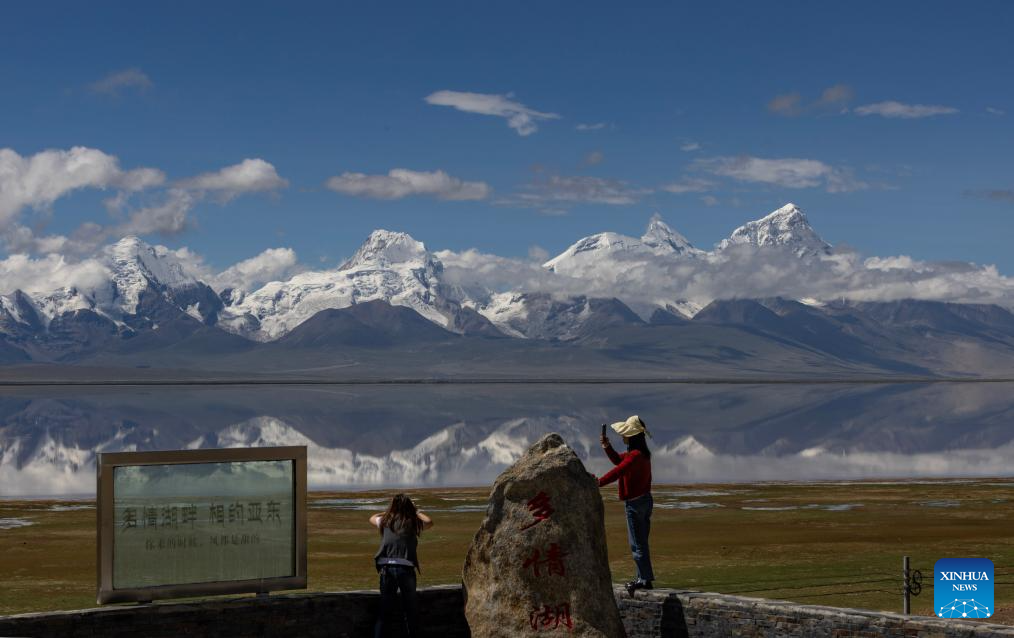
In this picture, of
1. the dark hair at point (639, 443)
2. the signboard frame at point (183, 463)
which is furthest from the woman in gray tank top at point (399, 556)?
the dark hair at point (639, 443)

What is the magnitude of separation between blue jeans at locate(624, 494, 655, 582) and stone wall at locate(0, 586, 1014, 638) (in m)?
0.36

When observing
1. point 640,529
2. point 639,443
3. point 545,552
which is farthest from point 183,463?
point 640,529

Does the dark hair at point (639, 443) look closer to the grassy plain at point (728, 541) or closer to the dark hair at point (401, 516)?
the dark hair at point (401, 516)

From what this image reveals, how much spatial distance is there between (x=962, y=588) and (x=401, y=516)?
8159 mm

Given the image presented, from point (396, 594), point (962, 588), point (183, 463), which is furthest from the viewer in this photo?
point (962, 588)

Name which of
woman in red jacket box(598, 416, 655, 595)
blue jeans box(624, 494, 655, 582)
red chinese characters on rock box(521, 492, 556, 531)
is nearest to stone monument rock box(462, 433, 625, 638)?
red chinese characters on rock box(521, 492, 556, 531)

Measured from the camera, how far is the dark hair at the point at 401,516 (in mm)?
17219

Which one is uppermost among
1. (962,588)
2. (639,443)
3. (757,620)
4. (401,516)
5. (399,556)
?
(639,443)

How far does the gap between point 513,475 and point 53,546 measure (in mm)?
35177

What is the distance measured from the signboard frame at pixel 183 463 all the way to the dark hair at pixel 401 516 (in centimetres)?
158

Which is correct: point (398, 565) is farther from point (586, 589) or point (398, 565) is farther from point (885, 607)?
point (885, 607)

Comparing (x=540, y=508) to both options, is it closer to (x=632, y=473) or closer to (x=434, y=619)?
(x=632, y=473)

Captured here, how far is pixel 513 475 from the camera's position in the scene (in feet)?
56.7

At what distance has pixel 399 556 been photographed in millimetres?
17312
